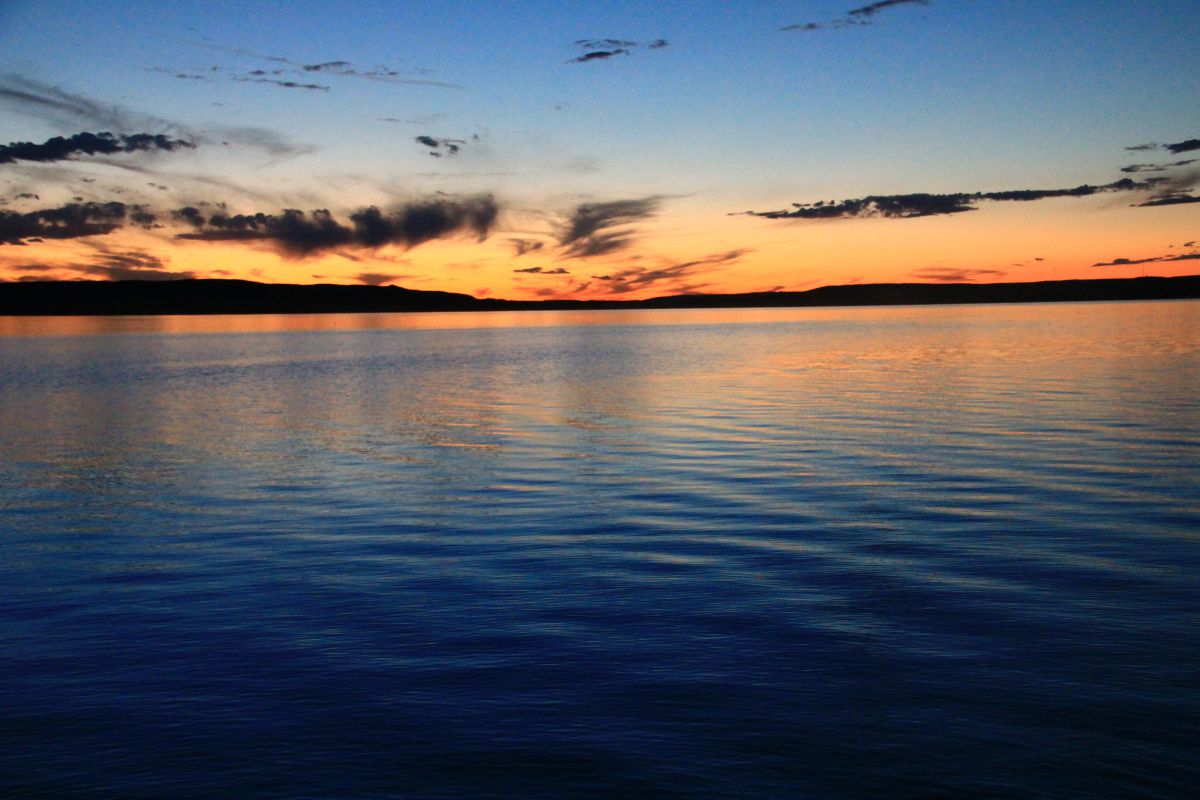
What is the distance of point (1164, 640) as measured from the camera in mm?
10172

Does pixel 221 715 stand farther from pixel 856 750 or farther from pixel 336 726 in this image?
pixel 856 750

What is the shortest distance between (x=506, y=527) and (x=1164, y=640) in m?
9.85

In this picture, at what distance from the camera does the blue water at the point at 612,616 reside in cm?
774

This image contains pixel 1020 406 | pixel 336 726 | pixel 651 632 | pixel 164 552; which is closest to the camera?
pixel 336 726

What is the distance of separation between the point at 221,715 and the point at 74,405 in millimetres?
37302

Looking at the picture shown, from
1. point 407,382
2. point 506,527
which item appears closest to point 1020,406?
point 506,527

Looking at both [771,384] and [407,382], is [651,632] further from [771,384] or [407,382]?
[407,382]

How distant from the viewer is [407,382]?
52.4 m

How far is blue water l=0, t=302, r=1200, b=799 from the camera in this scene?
305 inches

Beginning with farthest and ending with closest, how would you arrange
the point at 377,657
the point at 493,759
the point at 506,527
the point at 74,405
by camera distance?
the point at 74,405 → the point at 506,527 → the point at 377,657 → the point at 493,759

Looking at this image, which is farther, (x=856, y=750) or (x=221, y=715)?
(x=221, y=715)

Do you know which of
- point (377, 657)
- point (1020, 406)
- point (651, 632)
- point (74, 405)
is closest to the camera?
point (377, 657)

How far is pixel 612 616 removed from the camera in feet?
37.1

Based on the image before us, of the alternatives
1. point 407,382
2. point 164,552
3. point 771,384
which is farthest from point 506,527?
point 407,382
